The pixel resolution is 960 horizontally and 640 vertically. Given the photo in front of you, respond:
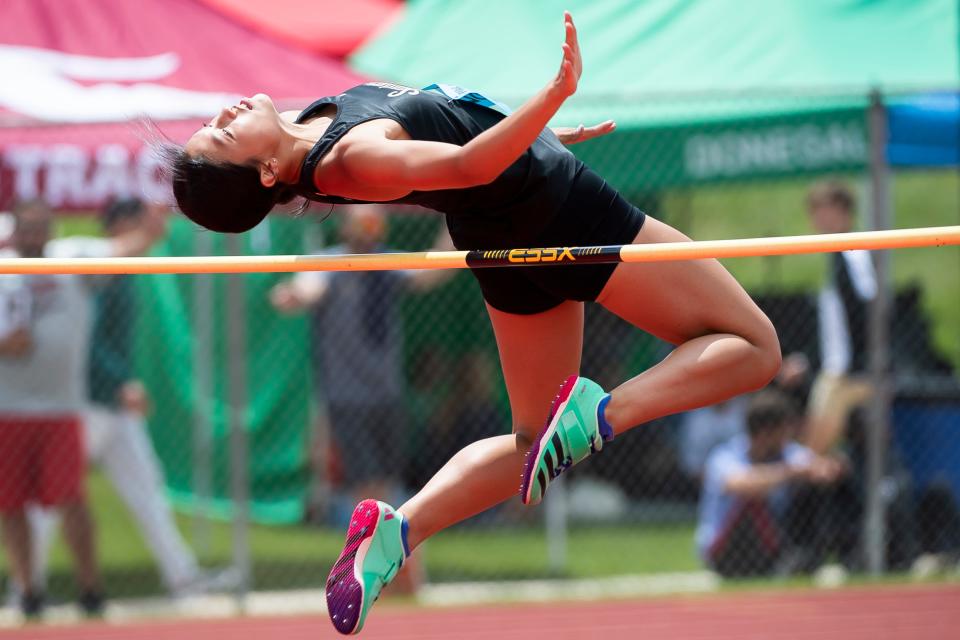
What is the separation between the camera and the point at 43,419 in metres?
7.55

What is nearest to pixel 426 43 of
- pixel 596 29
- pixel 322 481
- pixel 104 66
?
pixel 596 29

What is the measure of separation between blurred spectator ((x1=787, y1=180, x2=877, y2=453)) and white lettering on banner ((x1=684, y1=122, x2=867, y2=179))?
0.67 feet

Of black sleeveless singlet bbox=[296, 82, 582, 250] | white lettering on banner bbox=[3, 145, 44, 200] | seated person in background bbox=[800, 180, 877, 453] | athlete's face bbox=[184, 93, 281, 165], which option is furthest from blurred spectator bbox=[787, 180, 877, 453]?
athlete's face bbox=[184, 93, 281, 165]

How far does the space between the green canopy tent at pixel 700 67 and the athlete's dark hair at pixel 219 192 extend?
12.2 feet

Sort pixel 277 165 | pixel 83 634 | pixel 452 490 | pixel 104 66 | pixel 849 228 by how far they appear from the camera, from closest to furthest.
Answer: pixel 277 165
pixel 452 490
pixel 83 634
pixel 849 228
pixel 104 66

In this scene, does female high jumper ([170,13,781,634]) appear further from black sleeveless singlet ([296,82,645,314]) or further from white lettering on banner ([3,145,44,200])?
white lettering on banner ([3,145,44,200])

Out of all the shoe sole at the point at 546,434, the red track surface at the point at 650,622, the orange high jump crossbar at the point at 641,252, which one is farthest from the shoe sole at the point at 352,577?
the red track surface at the point at 650,622

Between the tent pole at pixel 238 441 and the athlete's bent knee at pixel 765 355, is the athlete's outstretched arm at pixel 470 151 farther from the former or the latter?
the tent pole at pixel 238 441

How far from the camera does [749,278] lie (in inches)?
508

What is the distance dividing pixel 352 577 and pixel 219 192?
1.20m

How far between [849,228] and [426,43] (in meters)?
3.37

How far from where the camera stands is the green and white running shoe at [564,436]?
388cm

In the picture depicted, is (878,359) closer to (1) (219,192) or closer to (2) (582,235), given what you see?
(2) (582,235)

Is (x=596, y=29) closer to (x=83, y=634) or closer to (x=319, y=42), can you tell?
(x=319, y=42)
